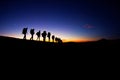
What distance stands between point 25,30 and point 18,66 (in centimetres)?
1095

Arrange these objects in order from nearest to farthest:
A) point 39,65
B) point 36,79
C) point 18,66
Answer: point 36,79
point 18,66
point 39,65

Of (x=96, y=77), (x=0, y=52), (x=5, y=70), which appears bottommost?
(x=96, y=77)

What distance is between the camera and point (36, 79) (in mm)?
5195

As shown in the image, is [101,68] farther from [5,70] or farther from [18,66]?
[5,70]

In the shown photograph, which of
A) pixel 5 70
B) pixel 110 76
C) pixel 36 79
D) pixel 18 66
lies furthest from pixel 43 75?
pixel 110 76

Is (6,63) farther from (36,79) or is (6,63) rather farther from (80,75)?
(80,75)

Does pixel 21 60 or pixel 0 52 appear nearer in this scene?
pixel 21 60

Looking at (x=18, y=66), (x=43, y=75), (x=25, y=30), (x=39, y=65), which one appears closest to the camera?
(x=43, y=75)

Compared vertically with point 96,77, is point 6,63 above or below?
above

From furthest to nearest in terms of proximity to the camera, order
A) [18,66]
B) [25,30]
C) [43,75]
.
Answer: [25,30] → [18,66] → [43,75]

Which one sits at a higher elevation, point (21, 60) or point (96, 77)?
point (21, 60)

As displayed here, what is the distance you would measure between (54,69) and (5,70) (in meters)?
2.85

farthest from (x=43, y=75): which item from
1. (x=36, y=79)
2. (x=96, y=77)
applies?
(x=96, y=77)

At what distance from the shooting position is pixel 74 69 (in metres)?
6.46
